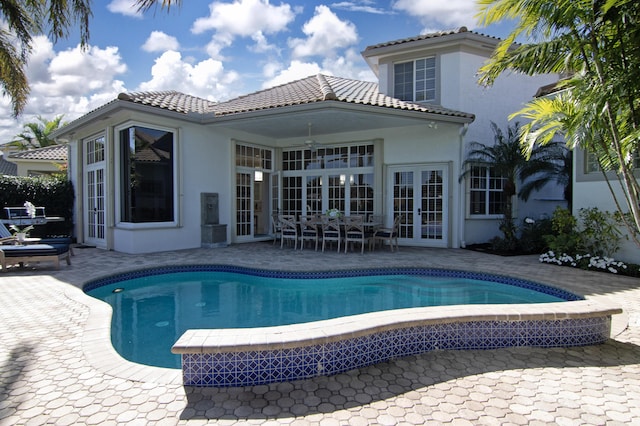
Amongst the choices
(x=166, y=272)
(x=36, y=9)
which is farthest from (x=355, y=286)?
(x=36, y=9)

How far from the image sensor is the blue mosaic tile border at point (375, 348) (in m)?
2.99

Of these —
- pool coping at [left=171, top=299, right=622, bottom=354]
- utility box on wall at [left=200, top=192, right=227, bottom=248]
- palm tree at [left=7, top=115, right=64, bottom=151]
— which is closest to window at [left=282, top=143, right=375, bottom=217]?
utility box on wall at [left=200, top=192, right=227, bottom=248]

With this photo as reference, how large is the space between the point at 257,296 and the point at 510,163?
8283mm

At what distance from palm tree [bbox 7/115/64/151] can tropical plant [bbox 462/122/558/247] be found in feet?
96.2

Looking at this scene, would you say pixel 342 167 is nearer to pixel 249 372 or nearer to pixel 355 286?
pixel 355 286

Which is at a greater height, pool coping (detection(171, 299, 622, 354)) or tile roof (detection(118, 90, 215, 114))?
tile roof (detection(118, 90, 215, 114))

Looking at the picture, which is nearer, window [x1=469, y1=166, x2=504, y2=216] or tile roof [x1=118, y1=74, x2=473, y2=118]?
tile roof [x1=118, y1=74, x2=473, y2=118]

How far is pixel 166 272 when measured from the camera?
8.12m

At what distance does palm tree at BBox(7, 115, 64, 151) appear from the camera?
2600cm

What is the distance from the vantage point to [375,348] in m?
3.51

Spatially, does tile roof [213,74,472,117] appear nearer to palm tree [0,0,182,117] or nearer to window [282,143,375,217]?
window [282,143,375,217]

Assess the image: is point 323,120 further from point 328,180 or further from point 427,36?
point 427,36

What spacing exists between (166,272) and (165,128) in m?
4.40

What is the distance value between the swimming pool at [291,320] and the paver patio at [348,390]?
5.9 inches
